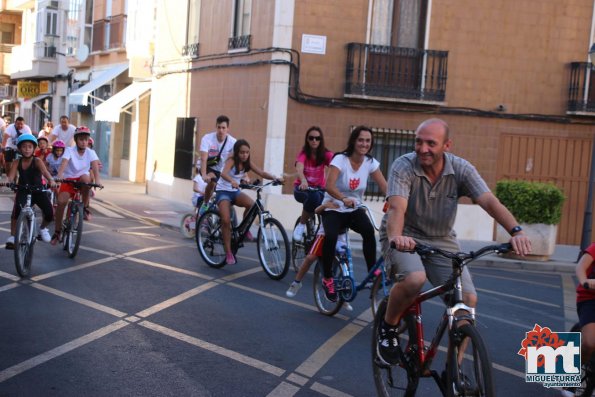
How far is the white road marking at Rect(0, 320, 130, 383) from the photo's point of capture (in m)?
5.61

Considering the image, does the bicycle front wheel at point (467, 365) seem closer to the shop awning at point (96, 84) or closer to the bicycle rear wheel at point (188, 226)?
the bicycle rear wheel at point (188, 226)

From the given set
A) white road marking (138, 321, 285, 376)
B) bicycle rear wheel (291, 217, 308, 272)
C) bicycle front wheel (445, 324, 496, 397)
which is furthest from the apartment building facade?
bicycle front wheel (445, 324, 496, 397)

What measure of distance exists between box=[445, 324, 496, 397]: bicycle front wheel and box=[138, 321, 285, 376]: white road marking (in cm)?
178

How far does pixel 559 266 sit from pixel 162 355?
9.33 metres

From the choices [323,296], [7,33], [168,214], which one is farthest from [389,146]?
[7,33]

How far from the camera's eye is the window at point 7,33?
4409cm

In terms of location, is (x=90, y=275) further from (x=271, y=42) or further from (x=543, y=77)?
(x=543, y=77)

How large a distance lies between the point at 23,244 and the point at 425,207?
554cm

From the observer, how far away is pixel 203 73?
65.1 feet

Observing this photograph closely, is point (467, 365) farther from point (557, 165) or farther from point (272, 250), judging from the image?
point (557, 165)

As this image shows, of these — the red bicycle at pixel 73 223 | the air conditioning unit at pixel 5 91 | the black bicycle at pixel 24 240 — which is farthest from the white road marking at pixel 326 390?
the air conditioning unit at pixel 5 91

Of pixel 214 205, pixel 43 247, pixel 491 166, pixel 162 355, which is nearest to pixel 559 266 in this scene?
pixel 491 166

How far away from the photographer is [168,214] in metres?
17.6

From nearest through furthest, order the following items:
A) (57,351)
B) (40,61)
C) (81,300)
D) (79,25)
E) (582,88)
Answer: (57,351) < (81,300) < (582,88) < (79,25) < (40,61)
